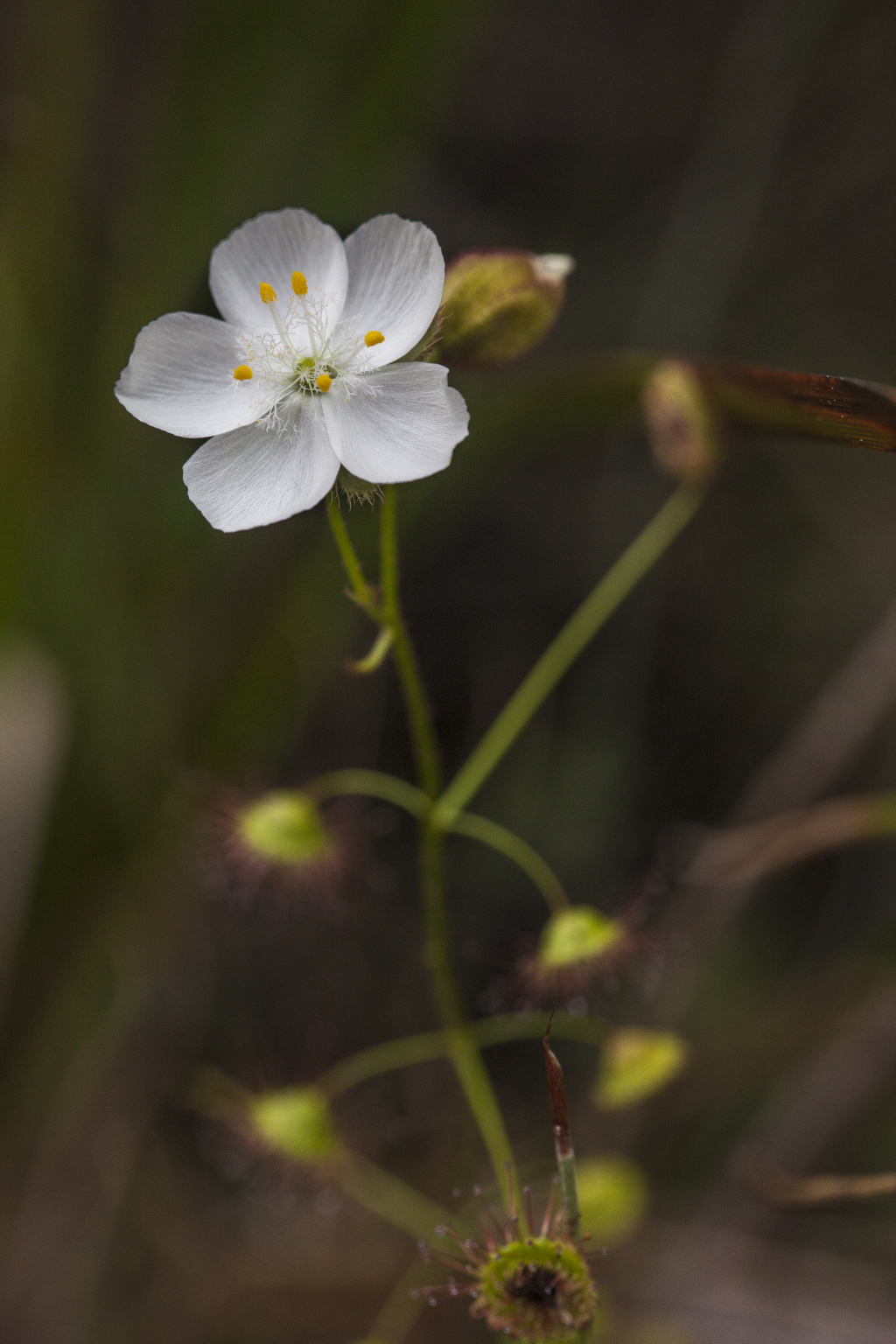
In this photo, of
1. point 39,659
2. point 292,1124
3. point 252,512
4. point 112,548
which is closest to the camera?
point 252,512

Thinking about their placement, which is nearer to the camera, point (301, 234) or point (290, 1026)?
point (301, 234)

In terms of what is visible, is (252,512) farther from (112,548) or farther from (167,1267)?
(167,1267)

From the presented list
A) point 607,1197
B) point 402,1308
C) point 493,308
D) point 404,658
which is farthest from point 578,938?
point 402,1308

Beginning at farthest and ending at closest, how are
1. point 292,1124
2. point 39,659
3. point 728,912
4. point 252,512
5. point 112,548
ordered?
point 112,548
point 39,659
point 728,912
point 292,1124
point 252,512

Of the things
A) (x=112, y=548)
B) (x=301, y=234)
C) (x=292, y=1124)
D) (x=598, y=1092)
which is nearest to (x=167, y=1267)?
(x=292, y=1124)

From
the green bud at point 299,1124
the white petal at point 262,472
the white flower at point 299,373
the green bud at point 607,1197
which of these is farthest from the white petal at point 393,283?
the green bud at point 607,1197

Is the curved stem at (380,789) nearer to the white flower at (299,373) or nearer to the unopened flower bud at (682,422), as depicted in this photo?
the white flower at (299,373)

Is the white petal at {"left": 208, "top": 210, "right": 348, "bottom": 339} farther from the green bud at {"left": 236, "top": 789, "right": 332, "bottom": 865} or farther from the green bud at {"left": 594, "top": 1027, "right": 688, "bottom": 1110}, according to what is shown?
the green bud at {"left": 594, "top": 1027, "right": 688, "bottom": 1110}
